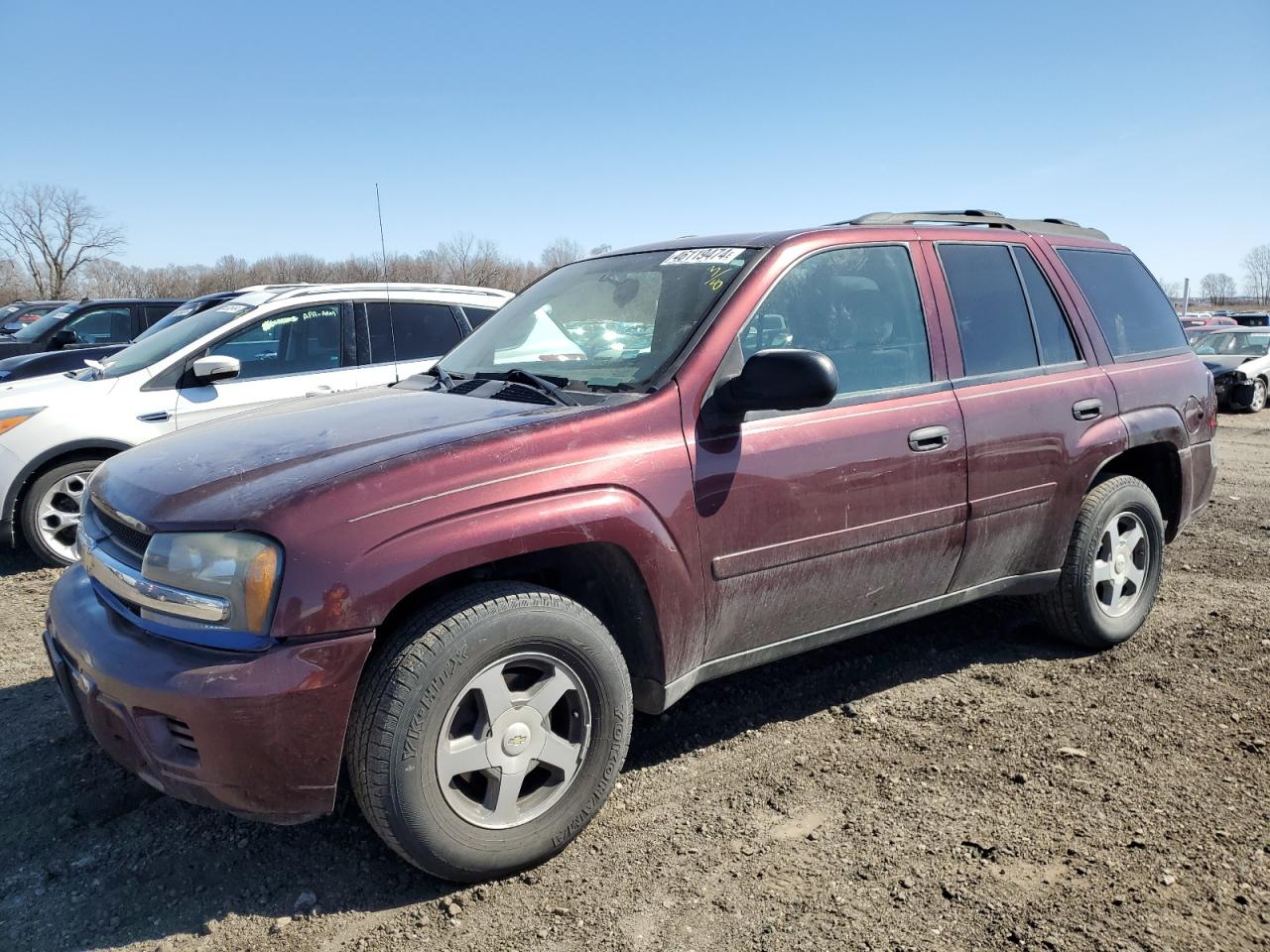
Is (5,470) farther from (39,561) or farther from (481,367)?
(481,367)

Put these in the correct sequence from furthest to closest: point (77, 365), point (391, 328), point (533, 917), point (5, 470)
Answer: point (77, 365) → point (391, 328) → point (5, 470) → point (533, 917)

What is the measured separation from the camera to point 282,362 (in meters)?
6.61

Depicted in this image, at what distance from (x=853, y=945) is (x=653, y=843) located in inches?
26.7

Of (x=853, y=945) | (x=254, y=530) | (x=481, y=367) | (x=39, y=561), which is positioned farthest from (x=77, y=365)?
(x=853, y=945)

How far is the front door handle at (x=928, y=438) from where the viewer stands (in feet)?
10.8

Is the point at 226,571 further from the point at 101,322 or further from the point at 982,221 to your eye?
the point at 101,322

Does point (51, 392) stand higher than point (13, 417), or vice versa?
point (51, 392)

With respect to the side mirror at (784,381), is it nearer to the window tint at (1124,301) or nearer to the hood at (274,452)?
the hood at (274,452)

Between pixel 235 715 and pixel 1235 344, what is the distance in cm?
2095

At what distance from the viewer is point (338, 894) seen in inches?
101

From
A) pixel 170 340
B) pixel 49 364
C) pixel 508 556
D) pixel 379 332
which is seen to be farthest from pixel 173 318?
pixel 508 556

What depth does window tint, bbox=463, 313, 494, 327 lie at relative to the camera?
7281 mm

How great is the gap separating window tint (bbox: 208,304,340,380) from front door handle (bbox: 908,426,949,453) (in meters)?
4.69

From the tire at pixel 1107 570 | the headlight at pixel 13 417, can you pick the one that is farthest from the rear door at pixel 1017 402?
the headlight at pixel 13 417
